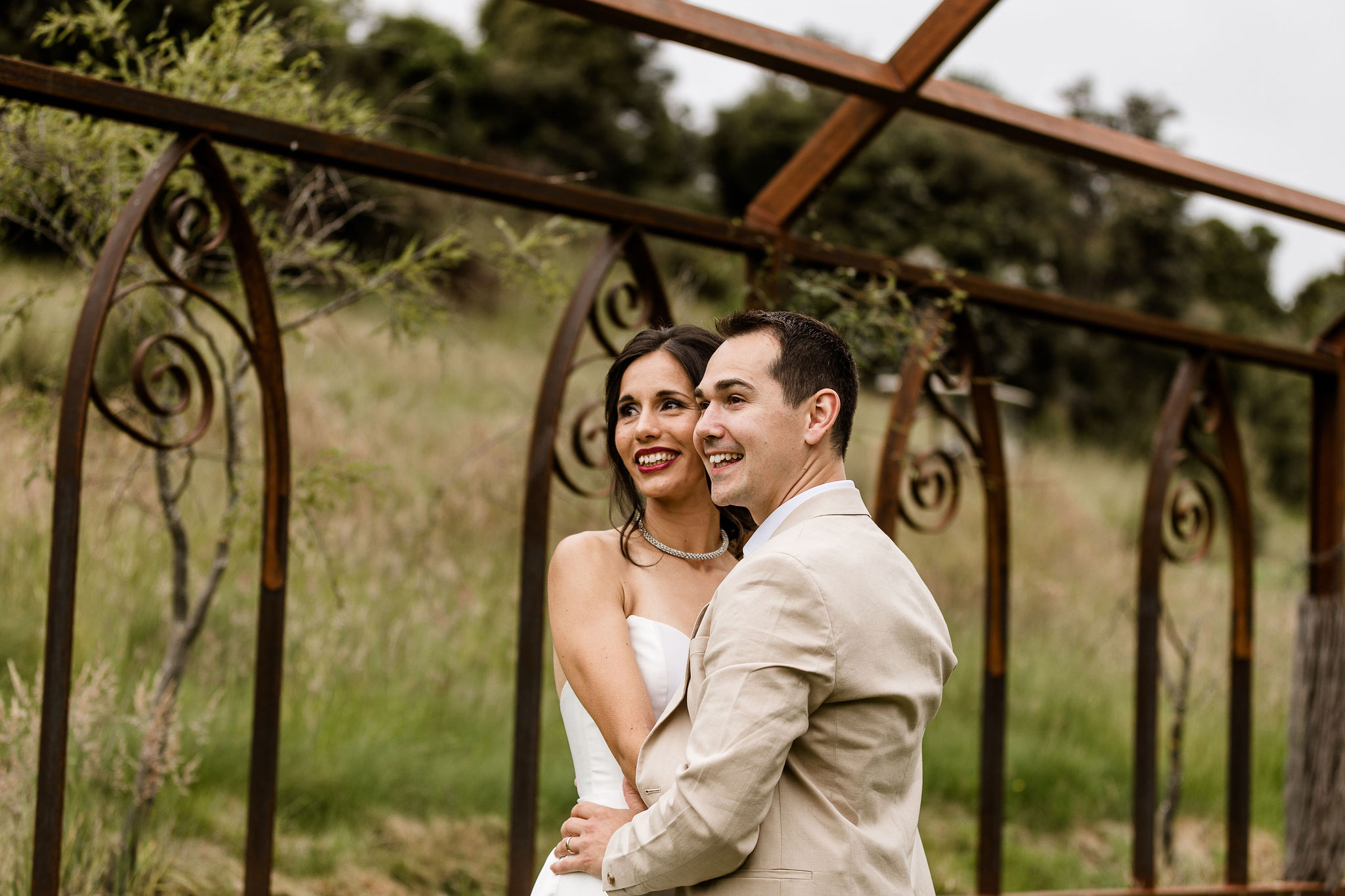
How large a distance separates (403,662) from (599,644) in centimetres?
372

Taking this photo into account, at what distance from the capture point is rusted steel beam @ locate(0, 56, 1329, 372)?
226 cm

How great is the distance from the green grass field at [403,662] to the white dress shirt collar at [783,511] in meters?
1.93

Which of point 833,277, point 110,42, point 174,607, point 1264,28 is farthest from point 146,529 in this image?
point 1264,28

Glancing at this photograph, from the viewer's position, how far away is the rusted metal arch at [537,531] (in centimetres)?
273

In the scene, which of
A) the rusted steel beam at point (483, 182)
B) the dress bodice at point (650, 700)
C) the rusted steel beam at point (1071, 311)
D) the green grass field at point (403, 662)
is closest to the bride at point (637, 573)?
the dress bodice at point (650, 700)

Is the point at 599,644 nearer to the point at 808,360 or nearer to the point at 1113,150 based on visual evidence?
the point at 808,360

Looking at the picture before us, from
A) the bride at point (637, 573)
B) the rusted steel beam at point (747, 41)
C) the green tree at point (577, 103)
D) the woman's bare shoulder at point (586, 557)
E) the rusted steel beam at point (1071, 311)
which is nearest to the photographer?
the bride at point (637, 573)

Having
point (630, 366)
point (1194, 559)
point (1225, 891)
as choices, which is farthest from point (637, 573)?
point (1225, 891)

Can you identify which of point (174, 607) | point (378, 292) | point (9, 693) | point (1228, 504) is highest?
point (378, 292)

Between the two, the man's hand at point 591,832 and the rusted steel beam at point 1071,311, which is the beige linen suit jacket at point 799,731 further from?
the rusted steel beam at point 1071,311

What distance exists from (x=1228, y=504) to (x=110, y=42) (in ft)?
19.9

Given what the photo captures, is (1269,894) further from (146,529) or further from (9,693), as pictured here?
(146,529)

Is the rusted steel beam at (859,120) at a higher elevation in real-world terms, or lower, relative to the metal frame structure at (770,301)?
higher

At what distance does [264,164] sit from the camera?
3.65 m
